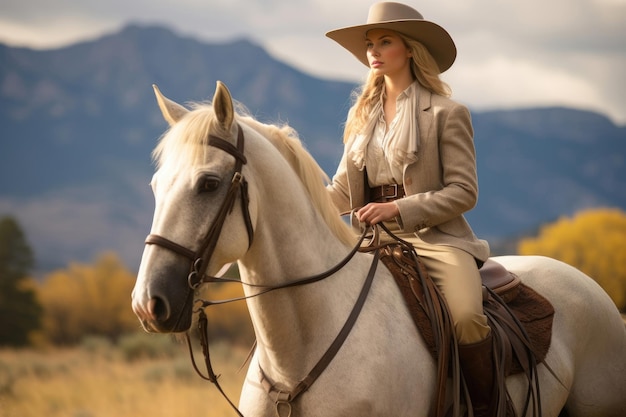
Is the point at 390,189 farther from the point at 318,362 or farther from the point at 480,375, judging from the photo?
the point at 318,362

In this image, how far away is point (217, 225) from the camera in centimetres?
335

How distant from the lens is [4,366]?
606 inches

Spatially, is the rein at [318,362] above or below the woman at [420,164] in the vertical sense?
below

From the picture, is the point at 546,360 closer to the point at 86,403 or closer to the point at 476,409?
the point at 476,409

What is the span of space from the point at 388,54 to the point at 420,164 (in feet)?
2.23

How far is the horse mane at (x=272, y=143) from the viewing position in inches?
135

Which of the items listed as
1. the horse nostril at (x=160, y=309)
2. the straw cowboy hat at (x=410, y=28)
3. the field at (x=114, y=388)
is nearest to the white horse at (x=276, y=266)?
the horse nostril at (x=160, y=309)

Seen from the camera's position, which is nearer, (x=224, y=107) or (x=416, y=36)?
(x=224, y=107)

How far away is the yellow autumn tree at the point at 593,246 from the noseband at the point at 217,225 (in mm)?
31398

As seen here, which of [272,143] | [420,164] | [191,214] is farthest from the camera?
[420,164]

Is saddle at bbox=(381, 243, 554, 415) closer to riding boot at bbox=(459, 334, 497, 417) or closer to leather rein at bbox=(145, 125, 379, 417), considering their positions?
riding boot at bbox=(459, 334, 497, 417)

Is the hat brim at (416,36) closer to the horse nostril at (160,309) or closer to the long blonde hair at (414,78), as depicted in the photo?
the long blonde hair at (414,78)

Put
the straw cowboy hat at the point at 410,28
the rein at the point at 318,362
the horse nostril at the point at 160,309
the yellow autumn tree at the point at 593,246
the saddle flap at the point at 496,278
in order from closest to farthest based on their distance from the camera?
the horse nostril at the point at 160,309
the rein at the point at 318,362
the straw cowboy hat at the point at 410,28
the saddle flap at the point at 496,278
the yellow autumn tree at the point at 593,246

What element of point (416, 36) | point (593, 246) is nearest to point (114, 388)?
point (416, 36)
